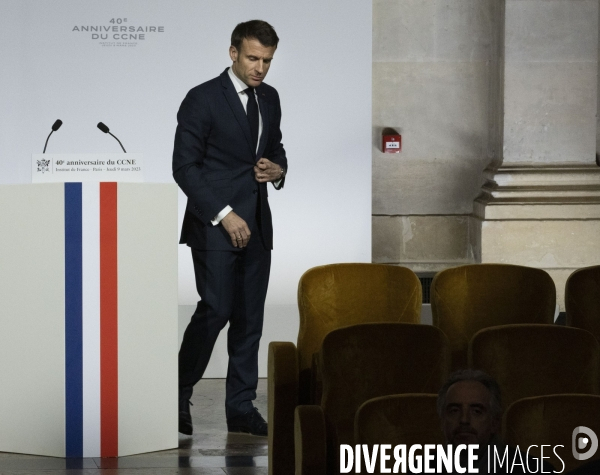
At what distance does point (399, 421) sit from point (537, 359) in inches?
33.1

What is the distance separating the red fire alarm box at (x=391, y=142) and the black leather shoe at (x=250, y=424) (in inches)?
97.9

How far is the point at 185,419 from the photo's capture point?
4730mm

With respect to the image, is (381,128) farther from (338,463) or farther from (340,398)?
(338,463)

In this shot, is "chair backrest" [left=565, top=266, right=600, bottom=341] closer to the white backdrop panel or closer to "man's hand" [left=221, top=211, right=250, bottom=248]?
"man's hand" [left=221, top=211, right=250, bottom=248]

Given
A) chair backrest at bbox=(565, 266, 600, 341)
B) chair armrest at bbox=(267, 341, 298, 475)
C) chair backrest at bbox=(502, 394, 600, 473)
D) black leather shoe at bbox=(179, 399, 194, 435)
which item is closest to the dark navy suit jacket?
black leather shoe at bbox=(179, 399, 194, 435)

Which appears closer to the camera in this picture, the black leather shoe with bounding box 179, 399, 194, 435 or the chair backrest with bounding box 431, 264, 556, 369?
the chair backrest with bounding box 431, 264, 556, 369

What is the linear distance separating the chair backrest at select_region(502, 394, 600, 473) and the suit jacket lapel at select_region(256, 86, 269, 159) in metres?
2.54

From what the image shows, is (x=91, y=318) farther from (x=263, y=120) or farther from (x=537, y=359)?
(x=537, y=359)

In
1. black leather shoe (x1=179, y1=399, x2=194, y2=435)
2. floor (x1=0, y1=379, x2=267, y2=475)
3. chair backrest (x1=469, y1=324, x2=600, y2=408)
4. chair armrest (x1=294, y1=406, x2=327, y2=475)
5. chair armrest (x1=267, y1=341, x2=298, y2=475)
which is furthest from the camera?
black leather shoe (x1=179, y1=399, x2=194, y2=435)

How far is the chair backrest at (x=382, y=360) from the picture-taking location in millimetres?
3455

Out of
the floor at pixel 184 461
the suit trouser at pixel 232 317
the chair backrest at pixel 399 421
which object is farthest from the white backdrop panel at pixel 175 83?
the chair backrest at pixel 399 421

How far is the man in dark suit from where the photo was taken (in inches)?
188

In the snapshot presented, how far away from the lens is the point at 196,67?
5.68 metres

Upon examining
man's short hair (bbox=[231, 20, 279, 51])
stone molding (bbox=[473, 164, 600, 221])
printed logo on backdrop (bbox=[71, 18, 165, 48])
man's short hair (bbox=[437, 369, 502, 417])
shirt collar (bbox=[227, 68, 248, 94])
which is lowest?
man's short hair (bbox=[437, 369, 502, 417])
